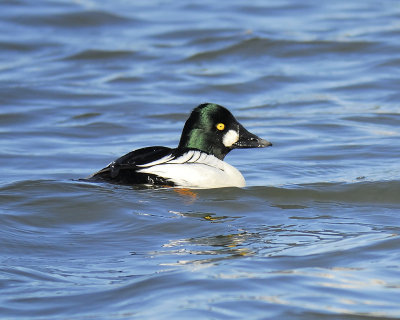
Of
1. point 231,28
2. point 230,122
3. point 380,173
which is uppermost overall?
point 231,28

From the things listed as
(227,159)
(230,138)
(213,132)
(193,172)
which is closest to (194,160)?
(193,172)

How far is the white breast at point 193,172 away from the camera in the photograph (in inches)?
336

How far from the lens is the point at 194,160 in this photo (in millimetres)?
8773

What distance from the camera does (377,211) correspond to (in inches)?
309

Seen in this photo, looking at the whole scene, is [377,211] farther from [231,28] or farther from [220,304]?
[231,28]

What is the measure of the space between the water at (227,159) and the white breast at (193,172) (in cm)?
14

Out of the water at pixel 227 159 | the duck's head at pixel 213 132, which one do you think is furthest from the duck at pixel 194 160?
the water at pixel 227 159

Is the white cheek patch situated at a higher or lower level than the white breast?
higher

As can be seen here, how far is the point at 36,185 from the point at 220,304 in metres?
3.97

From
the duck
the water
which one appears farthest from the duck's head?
the water

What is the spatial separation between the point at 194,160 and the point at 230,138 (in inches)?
24.2

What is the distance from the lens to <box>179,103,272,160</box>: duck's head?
898 centimetres

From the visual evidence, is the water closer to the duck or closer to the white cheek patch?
the duck

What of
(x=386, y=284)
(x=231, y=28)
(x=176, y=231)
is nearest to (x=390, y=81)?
(x=231, y=28)
